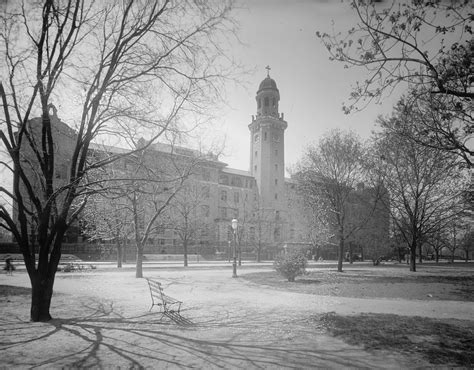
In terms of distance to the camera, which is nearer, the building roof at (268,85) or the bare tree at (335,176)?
the bare tree at (335,176)

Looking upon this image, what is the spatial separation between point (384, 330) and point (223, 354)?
4267 millimetres

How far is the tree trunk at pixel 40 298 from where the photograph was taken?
8.98m

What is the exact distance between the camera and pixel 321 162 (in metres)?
29.0

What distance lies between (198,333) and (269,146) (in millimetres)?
63927

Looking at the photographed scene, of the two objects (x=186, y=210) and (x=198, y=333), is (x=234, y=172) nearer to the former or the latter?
(x=186, y=210)

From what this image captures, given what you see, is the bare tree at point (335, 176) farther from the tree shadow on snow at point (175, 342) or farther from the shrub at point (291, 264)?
the tree shadow on snow at point (175, 342)

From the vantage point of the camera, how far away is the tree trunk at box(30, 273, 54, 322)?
8.98m

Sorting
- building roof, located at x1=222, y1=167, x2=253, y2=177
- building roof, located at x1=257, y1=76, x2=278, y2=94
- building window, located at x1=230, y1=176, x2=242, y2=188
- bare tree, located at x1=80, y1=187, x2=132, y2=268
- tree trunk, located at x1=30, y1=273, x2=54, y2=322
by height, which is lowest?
tree trunk, located at x1=30, y1=273, x2=54, y2=322

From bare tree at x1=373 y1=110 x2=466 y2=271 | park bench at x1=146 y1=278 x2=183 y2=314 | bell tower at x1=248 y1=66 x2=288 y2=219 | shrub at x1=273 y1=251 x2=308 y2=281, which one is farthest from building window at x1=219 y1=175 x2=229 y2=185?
park bench at x1=146 y1=278 x2=183 y2=314

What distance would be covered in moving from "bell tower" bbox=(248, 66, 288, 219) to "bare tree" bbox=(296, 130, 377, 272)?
38.0 meters

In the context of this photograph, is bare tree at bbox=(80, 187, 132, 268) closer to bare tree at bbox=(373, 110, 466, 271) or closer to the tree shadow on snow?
the tree shadow on snow

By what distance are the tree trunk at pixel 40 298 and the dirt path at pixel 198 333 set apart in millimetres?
295

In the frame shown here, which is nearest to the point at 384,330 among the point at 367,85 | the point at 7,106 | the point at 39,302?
the point at 367,85

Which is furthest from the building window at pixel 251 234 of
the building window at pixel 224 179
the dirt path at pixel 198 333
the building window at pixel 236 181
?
the dirt path at pixel 198 333
